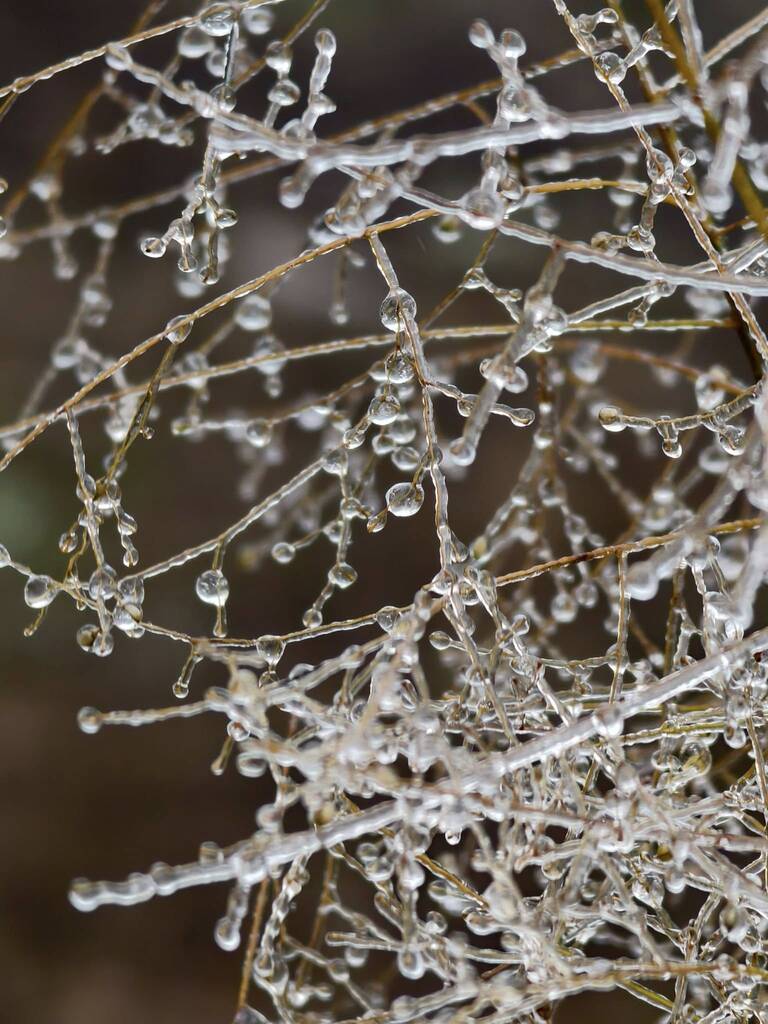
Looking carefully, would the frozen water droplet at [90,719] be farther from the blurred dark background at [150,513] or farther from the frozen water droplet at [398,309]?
the blurred dark background at [150,513]

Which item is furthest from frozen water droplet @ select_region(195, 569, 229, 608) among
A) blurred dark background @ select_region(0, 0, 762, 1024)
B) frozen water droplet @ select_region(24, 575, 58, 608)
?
blurred dark background @ select_region(0, 0, 762, 1024)

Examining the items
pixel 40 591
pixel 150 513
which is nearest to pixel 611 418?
pixel 40 591

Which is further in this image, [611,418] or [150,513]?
[150,513]

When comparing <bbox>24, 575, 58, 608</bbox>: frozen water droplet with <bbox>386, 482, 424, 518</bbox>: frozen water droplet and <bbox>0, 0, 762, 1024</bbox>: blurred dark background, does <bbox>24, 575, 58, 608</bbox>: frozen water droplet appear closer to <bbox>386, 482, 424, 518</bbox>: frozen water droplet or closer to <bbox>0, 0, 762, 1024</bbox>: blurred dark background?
<bbox>386, 482, 424, 518</bbox>: frozen water droplet

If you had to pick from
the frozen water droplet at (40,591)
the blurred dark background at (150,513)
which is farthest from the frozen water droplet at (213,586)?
the blurred dark background at (150,513)

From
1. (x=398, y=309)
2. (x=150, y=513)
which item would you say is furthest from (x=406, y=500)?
(x=150, y=513)

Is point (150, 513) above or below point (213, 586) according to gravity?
above

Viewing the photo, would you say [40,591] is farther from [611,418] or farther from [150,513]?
[150,513]

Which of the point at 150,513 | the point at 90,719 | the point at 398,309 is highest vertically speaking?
the point at 150,513

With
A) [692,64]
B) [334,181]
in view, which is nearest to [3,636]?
[334,181]
